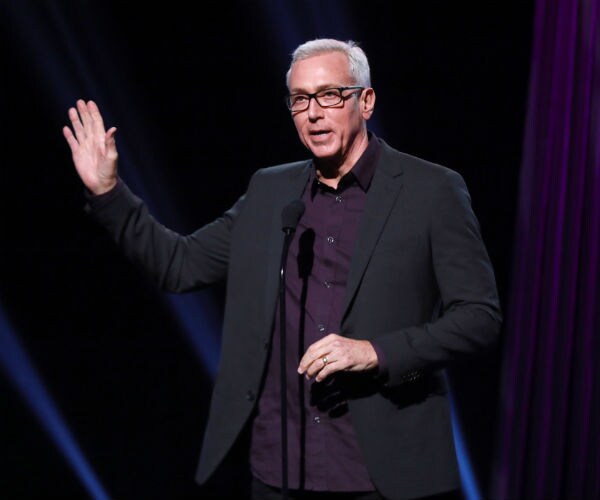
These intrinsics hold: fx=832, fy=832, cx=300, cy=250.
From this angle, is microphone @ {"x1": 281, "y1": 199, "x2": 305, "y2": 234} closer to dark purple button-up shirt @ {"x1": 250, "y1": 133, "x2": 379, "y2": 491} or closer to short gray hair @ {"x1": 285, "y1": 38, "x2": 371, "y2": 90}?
dark purple button-up shirt @ {"x1": 250, "y1": 133, "x2": 379, "y2": 491}

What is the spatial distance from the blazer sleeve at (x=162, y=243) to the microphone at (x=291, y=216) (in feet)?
1.14

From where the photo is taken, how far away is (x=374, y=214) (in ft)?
5.58

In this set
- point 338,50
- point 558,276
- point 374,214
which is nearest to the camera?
point 374,214

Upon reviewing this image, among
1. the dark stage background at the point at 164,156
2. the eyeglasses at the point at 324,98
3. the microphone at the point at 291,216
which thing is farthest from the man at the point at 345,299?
the dark stage background at the point at 164,156

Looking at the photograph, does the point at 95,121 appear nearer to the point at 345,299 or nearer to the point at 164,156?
the point at 345,299

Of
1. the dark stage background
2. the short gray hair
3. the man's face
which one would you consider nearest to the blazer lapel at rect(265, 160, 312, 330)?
the man's face

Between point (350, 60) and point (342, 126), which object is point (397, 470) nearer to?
point (342, 126)

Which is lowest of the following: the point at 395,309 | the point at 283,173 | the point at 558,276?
the point at 558,276

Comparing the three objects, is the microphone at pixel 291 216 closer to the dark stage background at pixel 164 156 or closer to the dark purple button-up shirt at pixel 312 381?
the dark purple button-up shirt at pixel 312 381

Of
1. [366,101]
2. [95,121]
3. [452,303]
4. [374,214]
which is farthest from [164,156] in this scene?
[452,303]

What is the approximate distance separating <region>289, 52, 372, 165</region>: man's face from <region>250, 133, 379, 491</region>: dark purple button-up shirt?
0.07 m

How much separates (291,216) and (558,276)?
5.87 ft

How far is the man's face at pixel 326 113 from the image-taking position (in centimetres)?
175

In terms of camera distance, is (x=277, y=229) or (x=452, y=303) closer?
(x=452, y=303)
